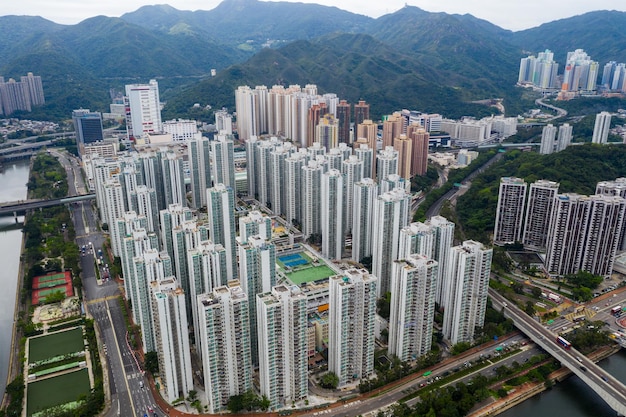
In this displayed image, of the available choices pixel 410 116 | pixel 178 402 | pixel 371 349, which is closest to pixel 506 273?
pixel 371 349

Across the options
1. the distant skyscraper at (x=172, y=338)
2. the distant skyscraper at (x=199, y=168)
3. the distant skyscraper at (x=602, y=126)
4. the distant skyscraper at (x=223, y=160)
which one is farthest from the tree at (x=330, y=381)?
the distant skyscraper at (x=602, y=126)

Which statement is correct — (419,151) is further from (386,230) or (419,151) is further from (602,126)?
(386,230)

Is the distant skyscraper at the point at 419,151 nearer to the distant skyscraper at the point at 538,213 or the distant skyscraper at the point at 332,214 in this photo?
the distant skyscraper at the point at 538,213

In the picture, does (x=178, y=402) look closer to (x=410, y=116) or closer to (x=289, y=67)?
(x=410, y=116)

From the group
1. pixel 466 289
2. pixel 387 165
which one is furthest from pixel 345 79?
Answer: pixel 466 289

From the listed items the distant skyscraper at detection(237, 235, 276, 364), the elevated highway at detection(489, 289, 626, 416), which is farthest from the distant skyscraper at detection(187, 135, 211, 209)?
the elevated highway at detection(489, 289, 626, 416)

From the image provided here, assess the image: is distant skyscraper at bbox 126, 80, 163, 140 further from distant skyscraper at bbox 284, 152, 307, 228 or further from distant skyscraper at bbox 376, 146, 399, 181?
distant skyscraper at bbox 376, 146, 399, 181
